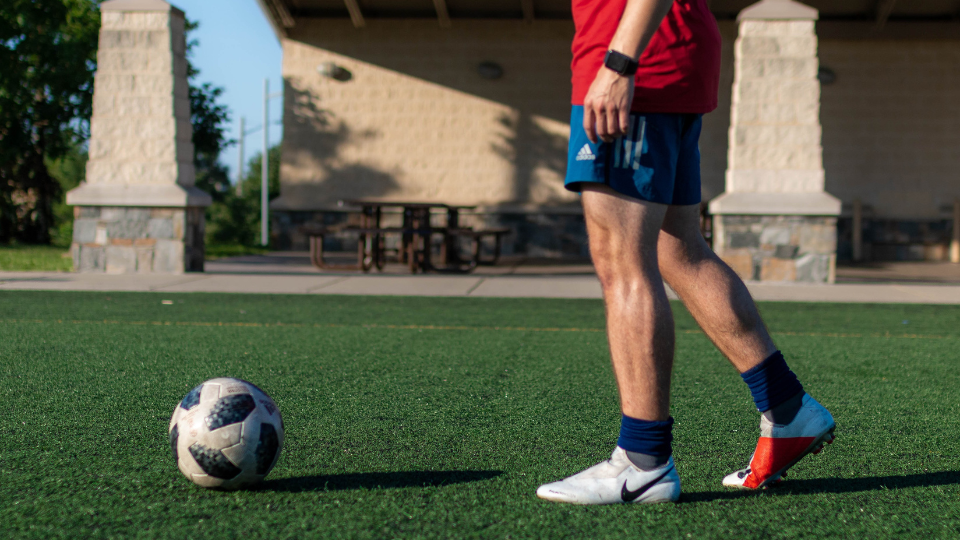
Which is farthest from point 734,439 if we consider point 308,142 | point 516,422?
point 308,142

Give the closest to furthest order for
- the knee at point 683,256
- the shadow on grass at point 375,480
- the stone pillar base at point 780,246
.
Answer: the shadow on grass at point 375,480 < the knee at point 683,256 < the stone pillar base at point 780,246

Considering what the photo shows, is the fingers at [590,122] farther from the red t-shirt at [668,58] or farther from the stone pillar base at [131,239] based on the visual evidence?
the stone pillar base at [131,239]

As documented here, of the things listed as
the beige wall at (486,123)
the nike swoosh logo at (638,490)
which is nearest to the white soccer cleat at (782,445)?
the nike swoosh logo at (638,490)

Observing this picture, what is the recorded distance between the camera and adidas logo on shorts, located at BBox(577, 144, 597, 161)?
1983 mm

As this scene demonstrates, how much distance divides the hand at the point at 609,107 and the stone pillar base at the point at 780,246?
24.6 feet

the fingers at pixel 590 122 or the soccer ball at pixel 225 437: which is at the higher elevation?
the fingers at pixel 590 122

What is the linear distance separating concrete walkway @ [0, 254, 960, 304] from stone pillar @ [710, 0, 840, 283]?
0.34 meters

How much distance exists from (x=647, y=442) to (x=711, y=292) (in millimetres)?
489

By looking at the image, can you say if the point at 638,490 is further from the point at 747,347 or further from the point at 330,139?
the point at 330,139

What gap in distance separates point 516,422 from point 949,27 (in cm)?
1541

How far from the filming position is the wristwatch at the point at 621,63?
194cm

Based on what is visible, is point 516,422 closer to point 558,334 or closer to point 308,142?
point 558,334

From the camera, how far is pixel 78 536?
1756mm

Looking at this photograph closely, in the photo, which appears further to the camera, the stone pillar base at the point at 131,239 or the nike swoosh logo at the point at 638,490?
the stone pillar base at the point at 131,239
